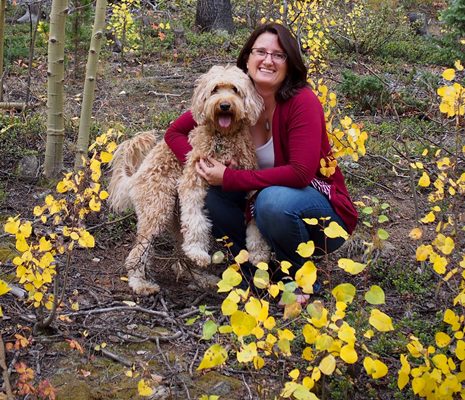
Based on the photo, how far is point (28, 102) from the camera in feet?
21.9

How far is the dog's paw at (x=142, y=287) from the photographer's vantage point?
379cm

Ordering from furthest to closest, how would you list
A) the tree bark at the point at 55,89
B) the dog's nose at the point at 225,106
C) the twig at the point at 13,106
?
the twig at the point at 13,106 < the tree bark at the point at 55,89 < the dog's nose at the point at 225,106

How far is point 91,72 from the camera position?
4.60 metres

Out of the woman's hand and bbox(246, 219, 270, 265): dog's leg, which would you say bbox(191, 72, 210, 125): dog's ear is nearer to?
the woman's hand

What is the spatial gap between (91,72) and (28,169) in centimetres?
114

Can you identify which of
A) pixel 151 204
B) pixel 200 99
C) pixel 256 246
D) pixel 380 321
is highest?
pixel 200 99

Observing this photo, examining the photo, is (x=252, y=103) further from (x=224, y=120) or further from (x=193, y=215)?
(x=193, y=215)

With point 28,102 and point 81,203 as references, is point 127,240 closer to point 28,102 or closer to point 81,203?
point 81,203

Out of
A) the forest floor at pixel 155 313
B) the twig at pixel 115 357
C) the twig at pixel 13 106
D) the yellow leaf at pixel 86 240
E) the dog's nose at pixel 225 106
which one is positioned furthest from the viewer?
the twig at pixel 13 106

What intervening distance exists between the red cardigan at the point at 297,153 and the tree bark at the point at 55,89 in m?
1.97

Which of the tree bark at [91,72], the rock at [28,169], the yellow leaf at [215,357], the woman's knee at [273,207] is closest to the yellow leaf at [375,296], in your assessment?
the yellow leaf at [215,357]

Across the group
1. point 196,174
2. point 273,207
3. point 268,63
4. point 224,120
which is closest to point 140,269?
point 196,174

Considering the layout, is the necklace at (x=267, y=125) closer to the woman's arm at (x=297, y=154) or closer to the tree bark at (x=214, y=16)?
the woman's arm at (x=297, y=154)

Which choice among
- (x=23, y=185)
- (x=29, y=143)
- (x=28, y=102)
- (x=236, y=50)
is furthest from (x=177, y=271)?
(x=236, y=50)
